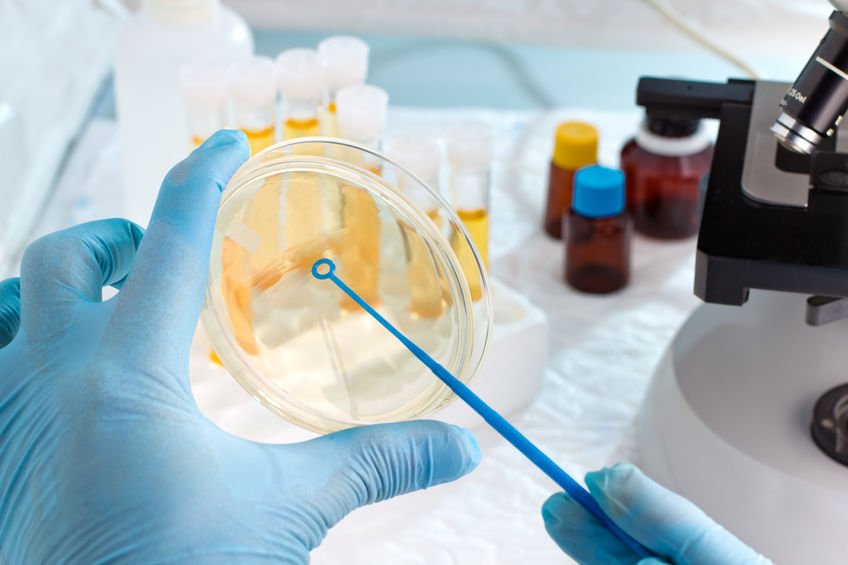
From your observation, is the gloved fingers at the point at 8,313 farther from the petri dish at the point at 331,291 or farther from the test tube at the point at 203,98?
the test tube at the point at 203,98

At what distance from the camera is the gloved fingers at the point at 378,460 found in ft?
1.73

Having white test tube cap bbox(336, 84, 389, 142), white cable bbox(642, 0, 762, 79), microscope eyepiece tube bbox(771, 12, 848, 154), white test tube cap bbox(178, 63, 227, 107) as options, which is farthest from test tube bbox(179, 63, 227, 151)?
white cable bbox(642, 0, 762, 79)

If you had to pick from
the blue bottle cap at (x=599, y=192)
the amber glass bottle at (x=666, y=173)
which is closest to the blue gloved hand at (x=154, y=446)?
the blue bottle cap at (x=599, y=192)

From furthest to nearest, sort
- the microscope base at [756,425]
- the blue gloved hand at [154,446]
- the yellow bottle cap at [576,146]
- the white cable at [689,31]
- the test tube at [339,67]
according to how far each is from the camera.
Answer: the white cable at [689,31] → the yellow bottle cap at [576,146] → the test tube at [339,67] → the microscope base at [756,425] → the blue gloved hand at [154,446]

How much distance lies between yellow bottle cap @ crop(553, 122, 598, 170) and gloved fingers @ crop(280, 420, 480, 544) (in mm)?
561

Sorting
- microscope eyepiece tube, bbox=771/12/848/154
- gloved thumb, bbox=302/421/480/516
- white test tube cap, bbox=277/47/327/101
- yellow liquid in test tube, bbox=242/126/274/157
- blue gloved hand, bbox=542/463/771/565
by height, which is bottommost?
blue gloved hand, bbox=542/463/771/565

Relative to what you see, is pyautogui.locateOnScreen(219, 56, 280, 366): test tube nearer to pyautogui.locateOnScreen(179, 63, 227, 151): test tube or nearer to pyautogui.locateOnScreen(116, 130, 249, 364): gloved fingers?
pyautogui.locateOnScreen(116, 130, 249, 364): gloved fingers

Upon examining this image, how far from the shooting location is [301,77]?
851 millimetres

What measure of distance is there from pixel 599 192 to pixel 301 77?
305mm

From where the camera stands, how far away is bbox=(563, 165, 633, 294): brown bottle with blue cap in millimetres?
958

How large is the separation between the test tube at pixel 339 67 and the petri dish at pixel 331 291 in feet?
0.88

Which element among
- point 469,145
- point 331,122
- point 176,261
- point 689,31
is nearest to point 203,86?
point 331,122

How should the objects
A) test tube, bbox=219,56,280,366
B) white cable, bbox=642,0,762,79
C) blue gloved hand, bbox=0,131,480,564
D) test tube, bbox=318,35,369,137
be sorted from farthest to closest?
white cable, bbox=642,0,762,79 < test tube, bbox=318,35,369,137 < test tube, bbox=219,56,280,366 < blue gloved hand, bbox=0,131,480,564

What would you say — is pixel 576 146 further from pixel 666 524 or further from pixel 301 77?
pixel 666 524
